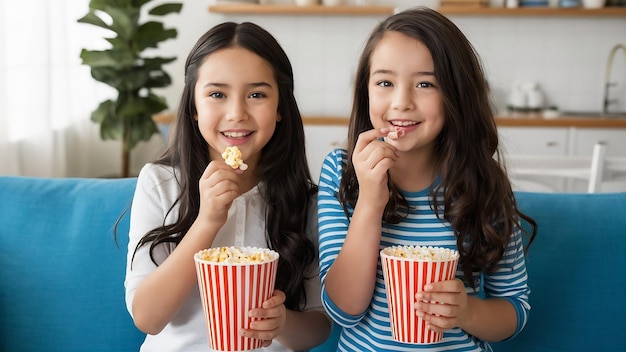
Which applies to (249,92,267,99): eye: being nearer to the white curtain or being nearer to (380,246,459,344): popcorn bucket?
(380,246,459,344): popcorn bucket

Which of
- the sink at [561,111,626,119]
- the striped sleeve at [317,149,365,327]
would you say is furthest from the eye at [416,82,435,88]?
the sink at [561,111,626,119]

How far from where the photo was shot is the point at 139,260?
1.48 metres

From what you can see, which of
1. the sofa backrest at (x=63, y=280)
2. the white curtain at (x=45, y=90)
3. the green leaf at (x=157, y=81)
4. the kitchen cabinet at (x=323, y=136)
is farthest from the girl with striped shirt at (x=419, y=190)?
the kitchen cabinet at (x=323, y=136)

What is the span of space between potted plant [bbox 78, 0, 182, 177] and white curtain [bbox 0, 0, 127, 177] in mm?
213

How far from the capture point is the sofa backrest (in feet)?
5.59

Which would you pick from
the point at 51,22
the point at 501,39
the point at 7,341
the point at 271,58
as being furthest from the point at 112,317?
the point at 501,39

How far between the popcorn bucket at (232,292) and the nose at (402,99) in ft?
1.22

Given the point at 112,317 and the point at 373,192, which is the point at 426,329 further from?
the point at 112,317

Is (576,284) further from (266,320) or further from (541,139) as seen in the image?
(541,139)

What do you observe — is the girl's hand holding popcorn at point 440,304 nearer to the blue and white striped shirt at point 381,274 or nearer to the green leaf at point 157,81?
the blue and white striped shirt at point 381,274

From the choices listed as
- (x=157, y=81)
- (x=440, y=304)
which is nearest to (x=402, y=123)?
(x=440, y=304)

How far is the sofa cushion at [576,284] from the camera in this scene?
64.2 inches

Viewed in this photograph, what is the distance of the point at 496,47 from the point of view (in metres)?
4.80

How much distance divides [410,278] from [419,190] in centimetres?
34
